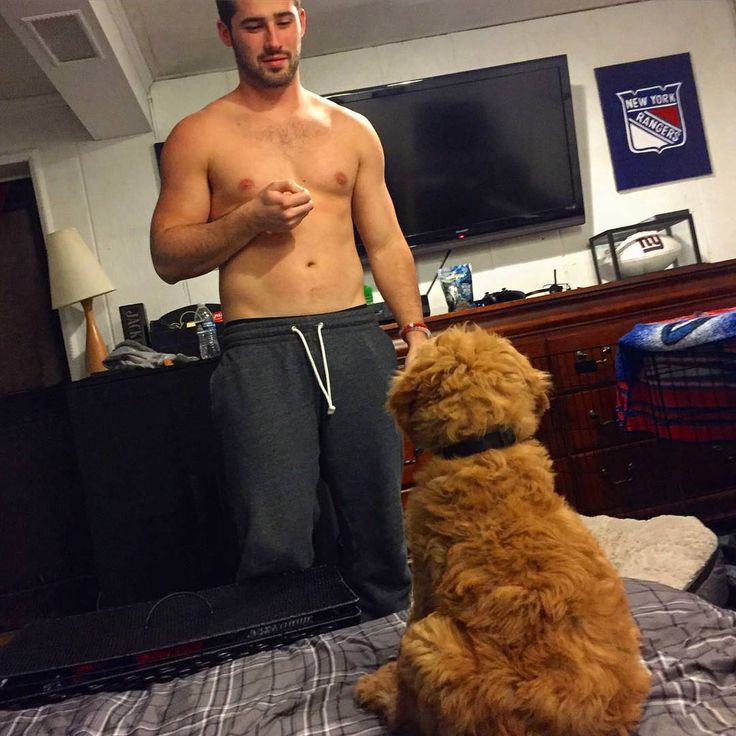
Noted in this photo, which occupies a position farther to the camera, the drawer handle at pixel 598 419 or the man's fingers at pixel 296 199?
the drawer handle at pixel 598 419

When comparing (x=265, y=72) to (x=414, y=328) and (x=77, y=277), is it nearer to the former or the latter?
(x=414, y=328)

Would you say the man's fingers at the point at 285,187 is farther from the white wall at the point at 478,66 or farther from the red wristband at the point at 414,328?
the white wall at the point at 478,66

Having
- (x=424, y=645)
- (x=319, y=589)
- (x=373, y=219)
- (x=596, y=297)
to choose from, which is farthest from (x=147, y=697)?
(x=596, y=297)

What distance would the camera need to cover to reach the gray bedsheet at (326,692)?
1.02 metres

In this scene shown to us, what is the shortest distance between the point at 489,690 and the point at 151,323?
237cm

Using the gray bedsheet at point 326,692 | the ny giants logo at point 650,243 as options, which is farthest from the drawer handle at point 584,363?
the gray bedsheet at point 326,692

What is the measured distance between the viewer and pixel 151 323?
9.30 feet

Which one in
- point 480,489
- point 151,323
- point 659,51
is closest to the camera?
point 480,489

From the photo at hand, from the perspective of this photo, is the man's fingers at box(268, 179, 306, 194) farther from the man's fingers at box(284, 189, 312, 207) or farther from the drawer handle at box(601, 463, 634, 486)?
the drawer handle at box(601, 463, 634, 486)

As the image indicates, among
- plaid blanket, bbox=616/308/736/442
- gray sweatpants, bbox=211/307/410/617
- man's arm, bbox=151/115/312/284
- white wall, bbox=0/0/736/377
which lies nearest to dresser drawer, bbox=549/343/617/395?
plaid blanket, bbox=616/308/736/442

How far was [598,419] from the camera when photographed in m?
2.48

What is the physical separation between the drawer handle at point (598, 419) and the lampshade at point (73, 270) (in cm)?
200

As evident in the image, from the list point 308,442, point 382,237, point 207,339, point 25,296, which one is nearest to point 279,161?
point 382,237

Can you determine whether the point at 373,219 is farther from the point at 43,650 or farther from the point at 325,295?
the point at 43,650
